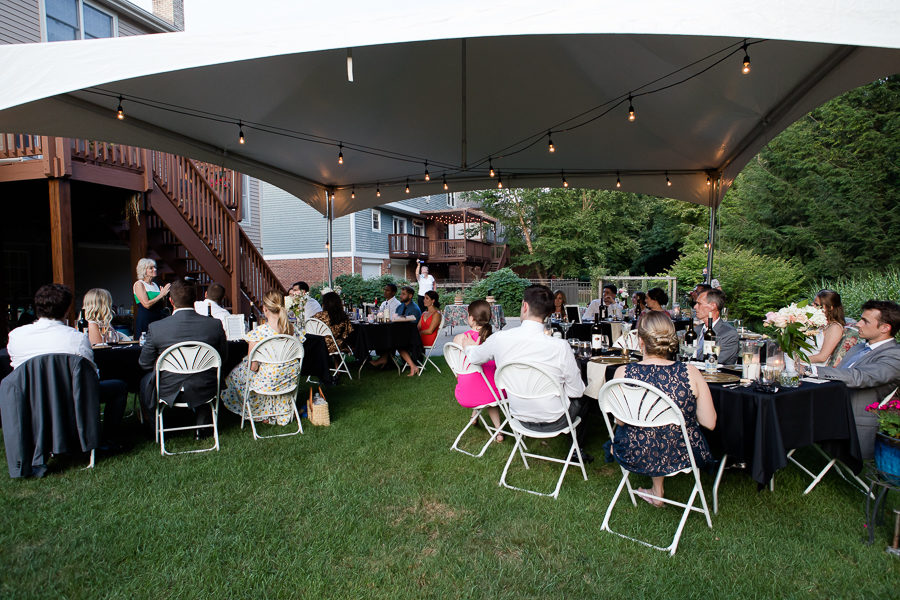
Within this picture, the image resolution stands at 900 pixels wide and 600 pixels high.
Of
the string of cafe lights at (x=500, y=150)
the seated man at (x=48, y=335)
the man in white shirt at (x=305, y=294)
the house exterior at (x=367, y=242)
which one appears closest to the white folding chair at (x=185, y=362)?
the seated man at (x=48, y=335)

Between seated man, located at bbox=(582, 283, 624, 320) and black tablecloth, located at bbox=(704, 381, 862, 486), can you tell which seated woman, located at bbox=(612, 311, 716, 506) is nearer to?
black tablecloth, located at bbox=(704, 381, 862, 486)

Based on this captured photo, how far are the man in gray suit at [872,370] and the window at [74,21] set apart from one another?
12.2m

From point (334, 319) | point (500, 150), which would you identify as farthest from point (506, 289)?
point (334, 319)

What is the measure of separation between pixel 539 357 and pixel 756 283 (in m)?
15.2

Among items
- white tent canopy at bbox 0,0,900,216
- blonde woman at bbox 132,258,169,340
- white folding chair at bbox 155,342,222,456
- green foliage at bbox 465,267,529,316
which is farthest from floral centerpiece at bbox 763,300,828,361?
green foliage at bbox 465,267,529,316

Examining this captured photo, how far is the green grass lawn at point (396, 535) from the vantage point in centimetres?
241

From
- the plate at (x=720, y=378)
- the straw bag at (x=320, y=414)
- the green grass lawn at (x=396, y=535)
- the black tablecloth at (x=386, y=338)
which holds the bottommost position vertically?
the green grass lawn at (x=396, y=535)

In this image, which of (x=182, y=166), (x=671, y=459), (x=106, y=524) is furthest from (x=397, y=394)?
(x=182, y=166)

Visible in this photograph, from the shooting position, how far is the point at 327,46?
3.33m

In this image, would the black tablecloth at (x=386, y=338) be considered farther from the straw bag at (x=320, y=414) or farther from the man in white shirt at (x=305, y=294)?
the straw bag at (x=320, y=414)

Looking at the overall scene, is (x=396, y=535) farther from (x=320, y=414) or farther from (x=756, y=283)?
(x=756, y=283)

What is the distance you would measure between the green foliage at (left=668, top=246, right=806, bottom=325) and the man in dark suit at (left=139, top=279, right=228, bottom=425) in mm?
15114

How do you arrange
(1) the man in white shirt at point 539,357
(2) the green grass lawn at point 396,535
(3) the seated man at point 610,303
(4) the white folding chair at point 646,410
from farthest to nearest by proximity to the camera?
(3) the seated man at point 610,303 < (1) the man in white shirt at point 539,357 < (4) the white folding chair at point 646,410 < (2) the green grass lawn at point 396,535

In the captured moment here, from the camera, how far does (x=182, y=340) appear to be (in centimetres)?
418
